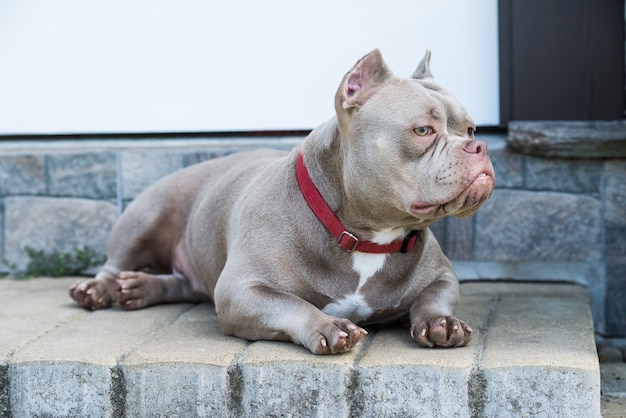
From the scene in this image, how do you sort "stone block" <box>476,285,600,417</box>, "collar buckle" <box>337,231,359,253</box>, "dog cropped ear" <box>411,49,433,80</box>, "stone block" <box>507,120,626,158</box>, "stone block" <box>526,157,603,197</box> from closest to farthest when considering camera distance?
"stone block" <box>476,285,600,417</box> < "collar buckle" <box>337,231,359,253</box> < "dog cropped ear" <box>411,49,433,80</box> < "stone block" <box>507,120,626,158</box> < "stone block" <box>526,157,603,197</box>

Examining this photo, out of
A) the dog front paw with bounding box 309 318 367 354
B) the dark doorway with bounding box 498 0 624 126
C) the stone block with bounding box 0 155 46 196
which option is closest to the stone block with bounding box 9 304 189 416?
the dog front paw with bounding box 309 318 367 354

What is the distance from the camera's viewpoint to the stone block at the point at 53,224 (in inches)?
212

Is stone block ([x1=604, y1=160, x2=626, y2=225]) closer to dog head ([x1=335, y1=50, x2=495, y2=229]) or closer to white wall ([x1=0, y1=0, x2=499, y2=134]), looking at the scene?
white wall ([x1=0, y1=0, x2=499, y2=134])

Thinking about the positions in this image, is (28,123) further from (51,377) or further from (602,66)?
(602,66)

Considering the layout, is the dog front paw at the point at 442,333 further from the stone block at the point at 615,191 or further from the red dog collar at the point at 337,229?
the stone block at the point at 615,191

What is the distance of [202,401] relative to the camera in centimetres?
338

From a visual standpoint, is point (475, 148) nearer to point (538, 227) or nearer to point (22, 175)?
point (538, 227)

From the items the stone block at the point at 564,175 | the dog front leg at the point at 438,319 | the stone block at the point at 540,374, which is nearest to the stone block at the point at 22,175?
the dog front leg at the point at 438,319

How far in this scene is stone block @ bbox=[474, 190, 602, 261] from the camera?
16.4ft

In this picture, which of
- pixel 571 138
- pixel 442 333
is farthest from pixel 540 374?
pixel 571 138

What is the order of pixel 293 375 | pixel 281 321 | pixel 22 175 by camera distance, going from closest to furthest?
1. pixel 293 375
2. pixel 281 321
3. pixel 22 175

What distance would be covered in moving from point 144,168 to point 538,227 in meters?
2.06

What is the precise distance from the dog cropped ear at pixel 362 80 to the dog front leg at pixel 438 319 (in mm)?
795

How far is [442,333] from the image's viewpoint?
11.4 feet
